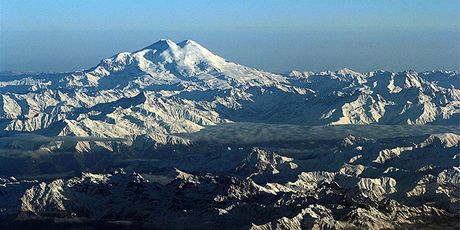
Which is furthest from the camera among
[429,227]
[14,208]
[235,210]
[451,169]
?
[451,169]

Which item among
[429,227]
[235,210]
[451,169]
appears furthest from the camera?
[451,169]

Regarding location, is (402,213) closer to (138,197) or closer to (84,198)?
(138,197)

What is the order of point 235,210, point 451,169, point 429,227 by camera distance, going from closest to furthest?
1. point 429,227
2. point 235,210
3. point 451,169

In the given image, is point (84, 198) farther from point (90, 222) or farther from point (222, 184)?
point (222, 184)

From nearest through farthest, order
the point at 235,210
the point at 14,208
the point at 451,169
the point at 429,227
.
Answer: the point at 429,227
the point at 235,210
the point at 14,208
the point at 451,169

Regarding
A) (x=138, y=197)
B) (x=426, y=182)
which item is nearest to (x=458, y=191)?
(x=426, y=182)

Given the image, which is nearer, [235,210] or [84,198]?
[235,210]

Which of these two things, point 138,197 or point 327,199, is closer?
point 327,199

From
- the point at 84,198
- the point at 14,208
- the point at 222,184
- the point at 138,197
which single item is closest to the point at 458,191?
the point at 222,184

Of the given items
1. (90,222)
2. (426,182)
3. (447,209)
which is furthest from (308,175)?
(90,222)
